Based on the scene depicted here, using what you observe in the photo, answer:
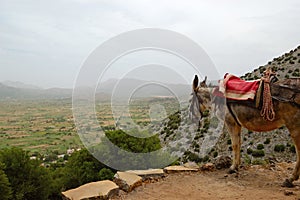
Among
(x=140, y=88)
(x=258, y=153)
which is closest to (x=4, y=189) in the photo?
(x=140, y=88)

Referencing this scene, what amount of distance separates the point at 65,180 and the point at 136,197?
5.46 m

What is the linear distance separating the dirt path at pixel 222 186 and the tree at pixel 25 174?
357cm

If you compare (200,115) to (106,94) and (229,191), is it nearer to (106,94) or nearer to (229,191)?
(229,191)

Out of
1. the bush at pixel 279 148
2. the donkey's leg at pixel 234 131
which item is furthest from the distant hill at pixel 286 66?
the donkey's leg at pixel 234 131

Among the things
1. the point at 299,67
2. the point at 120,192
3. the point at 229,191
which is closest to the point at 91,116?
the point at 120,192

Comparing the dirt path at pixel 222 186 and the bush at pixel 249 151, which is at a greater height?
the dirt path at pixel 222 186

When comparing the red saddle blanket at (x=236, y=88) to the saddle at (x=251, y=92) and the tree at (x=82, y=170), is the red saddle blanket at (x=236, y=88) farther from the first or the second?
the tree at (x=82, y=170)

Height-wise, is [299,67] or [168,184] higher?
[299,67]

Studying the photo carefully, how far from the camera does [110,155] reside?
32.8 feet

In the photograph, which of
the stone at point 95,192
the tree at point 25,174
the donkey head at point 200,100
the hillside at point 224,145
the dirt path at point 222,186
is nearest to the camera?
the stone at point 95,192

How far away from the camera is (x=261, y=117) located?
6676mm

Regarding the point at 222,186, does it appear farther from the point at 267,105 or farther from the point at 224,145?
the point at 224,145

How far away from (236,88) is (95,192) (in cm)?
406

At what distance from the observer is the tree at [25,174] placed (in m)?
8.27
